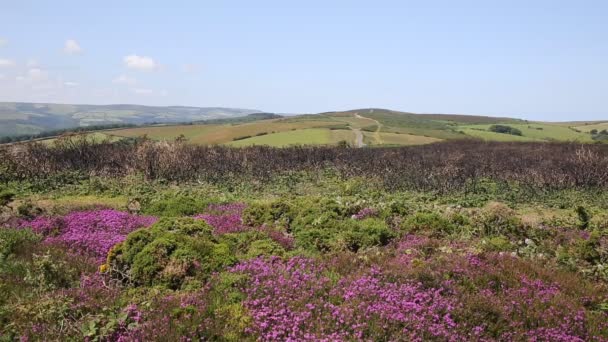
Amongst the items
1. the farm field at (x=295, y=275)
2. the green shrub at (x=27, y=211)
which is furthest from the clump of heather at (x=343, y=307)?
the green shrub at (x=27, y=211)

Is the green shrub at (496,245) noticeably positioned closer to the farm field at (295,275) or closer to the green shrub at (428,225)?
the farm field at (295,275)

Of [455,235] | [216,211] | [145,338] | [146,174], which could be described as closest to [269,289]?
[145,338]

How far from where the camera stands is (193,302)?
6234 millimetres

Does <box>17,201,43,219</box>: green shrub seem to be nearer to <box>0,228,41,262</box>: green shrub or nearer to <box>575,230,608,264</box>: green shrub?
<box>0,228,41,262</box>: green shrub

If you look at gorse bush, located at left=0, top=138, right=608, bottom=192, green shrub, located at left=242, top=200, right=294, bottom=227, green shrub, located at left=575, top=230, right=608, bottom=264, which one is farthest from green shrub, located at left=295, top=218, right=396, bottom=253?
gorse bush, located at left=0, top=138, right=608, bottom=192

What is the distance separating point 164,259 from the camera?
7.43 metres

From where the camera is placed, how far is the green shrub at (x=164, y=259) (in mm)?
7191

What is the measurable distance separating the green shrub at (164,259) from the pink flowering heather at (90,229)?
1187 millimetres

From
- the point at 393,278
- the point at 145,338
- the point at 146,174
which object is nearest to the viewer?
the point at 145,338

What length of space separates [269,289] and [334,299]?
102 centimetres

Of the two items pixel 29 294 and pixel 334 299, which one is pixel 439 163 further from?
pixel 29 294

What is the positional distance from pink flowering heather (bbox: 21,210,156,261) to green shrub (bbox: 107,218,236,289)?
3.90ft

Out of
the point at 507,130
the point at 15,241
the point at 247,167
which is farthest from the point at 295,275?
the point at 507,130

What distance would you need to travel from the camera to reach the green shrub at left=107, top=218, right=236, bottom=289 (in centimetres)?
719
